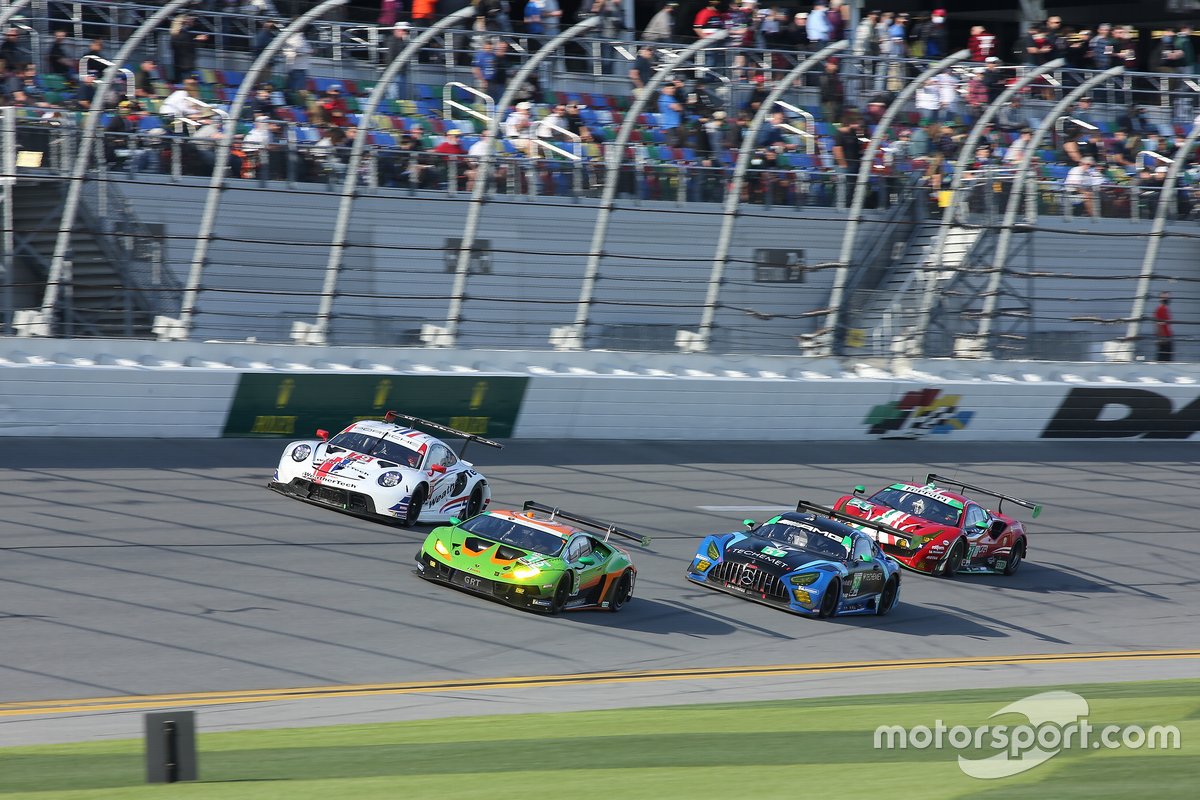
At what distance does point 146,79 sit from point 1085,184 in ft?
50.7

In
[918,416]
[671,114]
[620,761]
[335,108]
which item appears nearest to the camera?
[620,761]

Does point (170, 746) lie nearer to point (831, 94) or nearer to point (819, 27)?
point (831, 94)

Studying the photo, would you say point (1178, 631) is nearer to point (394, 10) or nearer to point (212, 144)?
point (212, 144)

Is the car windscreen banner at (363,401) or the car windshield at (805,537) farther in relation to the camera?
the car windscreen banner at (363,401)

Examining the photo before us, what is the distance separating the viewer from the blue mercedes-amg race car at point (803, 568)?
49.5 ft

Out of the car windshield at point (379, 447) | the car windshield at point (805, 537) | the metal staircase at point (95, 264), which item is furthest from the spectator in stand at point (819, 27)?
the car windshield at point (379, 447)

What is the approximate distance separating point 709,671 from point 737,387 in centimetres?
964

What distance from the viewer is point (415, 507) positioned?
656 inches

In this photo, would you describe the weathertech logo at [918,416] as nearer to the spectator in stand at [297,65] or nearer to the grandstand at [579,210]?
the grandstand at [579,210]

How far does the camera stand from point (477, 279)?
2030 centimetres

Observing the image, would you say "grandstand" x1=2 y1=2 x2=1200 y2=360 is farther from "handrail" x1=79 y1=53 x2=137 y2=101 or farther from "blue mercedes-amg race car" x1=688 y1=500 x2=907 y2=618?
"blue mercedes-amg race car" x1=688 y1=500 x2=907 y2=618

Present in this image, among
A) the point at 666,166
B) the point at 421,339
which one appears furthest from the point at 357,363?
the point at 666,166

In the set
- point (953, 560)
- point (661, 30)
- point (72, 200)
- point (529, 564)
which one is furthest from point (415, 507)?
point (661, 30)

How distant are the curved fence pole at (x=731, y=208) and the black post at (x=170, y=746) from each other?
1474cm
